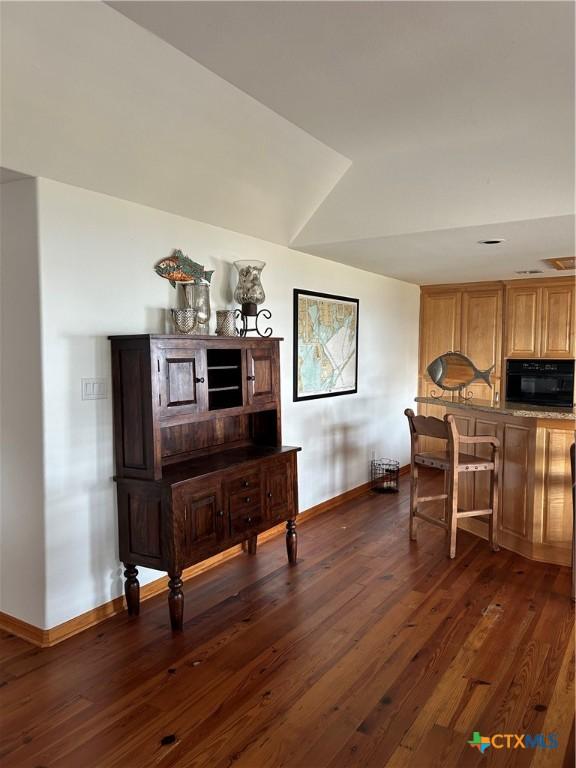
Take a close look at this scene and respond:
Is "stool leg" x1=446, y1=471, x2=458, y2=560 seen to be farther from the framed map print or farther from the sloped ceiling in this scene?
the sloped ceiling

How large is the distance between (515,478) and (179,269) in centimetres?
261

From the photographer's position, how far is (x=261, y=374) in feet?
12.1

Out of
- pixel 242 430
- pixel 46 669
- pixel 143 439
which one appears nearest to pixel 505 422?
pixel 242 430

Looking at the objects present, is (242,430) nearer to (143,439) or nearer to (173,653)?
(143,439)

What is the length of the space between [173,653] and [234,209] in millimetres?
2529

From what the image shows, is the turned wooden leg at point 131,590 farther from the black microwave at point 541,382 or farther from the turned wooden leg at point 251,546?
the black microwave at point 541,382

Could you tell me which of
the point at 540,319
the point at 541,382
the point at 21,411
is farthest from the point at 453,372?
the point at 21,411

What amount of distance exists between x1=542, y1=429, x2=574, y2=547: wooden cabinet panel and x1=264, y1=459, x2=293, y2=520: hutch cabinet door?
5.47ft

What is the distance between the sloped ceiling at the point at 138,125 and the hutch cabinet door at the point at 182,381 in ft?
2.90

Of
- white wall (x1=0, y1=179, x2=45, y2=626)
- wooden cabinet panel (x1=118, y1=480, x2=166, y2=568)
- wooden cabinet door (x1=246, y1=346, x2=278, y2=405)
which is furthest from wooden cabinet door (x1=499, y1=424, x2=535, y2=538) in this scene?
white wall (x1=0, y1=179, x2=45, y2=626)

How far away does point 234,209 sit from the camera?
3.60 m

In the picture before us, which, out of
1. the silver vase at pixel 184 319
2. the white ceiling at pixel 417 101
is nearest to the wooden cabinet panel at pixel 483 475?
the white ceiling at pixel 417 101

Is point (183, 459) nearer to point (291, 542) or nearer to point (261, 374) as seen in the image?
point (261, 374)

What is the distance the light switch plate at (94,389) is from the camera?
9.61 feet
